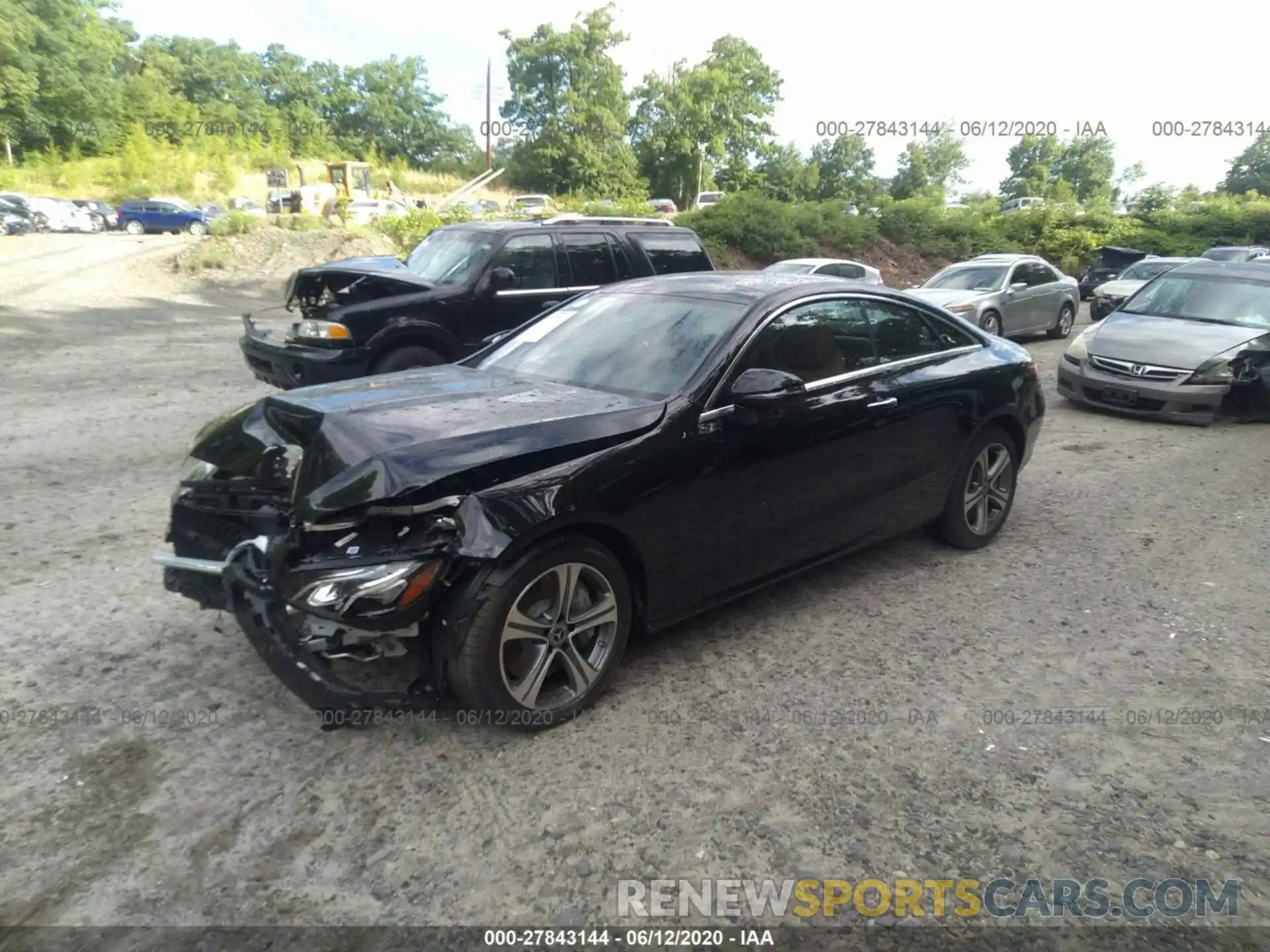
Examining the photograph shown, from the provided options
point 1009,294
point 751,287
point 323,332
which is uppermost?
point 751,287

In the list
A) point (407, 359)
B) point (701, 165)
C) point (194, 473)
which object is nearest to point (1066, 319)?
point (407, 359)

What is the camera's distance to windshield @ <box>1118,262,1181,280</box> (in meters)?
19.2

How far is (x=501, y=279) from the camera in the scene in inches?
349

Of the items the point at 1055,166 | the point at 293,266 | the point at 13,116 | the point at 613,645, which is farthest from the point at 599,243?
the point at 1055,166

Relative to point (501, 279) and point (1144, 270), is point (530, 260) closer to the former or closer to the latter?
point (501, 279)

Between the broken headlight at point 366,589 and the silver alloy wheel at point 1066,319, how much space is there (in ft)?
53.1

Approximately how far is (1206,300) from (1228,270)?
0.68m

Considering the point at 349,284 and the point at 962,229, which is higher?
the point at 349,284

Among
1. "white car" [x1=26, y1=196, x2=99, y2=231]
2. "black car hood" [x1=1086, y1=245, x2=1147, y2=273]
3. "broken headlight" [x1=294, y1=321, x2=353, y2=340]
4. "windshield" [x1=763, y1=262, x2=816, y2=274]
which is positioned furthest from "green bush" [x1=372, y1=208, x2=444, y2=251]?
"white car" [x1=26, y1=196, x2=99, y2=231]

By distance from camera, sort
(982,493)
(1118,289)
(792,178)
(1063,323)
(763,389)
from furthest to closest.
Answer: (792,178)
(1118,289)
(1063,323)
(982,493)
(763,389)

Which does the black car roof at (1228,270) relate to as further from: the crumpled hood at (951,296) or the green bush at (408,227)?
the green bush at (408,227)

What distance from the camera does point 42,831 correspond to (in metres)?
2.85

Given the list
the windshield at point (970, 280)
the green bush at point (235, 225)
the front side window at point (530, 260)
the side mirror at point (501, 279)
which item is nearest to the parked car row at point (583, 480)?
the side mirror at point (501, 279)

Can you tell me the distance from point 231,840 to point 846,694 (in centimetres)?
234
